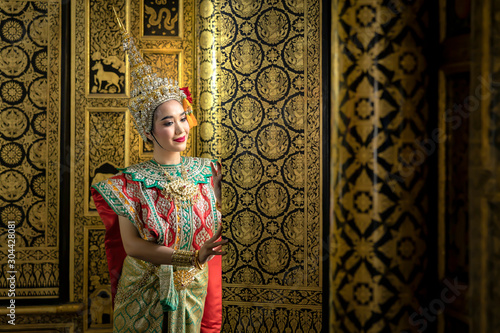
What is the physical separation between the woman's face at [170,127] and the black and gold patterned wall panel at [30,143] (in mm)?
1070

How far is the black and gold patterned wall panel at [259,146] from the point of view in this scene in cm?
65

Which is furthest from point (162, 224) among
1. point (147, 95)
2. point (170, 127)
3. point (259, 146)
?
point (259, 146)

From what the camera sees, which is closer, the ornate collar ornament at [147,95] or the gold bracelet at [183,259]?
the gold bracelet at [183,259]

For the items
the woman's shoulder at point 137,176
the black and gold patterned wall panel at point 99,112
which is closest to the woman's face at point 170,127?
the woman's shoulder at point 137,176

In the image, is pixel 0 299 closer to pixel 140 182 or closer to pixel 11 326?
pixel 11 326

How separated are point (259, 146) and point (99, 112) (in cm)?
194

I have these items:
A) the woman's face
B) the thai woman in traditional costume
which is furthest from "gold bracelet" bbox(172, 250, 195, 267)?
the woman's face

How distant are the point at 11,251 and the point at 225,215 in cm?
229

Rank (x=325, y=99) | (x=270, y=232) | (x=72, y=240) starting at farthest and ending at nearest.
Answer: (x=72, y=240) → (x=325, y=99) → (x=270, y=232)

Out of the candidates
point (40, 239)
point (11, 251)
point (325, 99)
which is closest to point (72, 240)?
point (40, 239)

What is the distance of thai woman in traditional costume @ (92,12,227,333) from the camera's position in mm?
1574

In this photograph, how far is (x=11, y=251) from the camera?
234 centimetres

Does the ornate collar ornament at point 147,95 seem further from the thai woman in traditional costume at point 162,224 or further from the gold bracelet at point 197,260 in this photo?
the gold bracelet at point 197,260

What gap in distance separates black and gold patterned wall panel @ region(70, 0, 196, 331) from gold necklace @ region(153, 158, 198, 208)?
700mm
